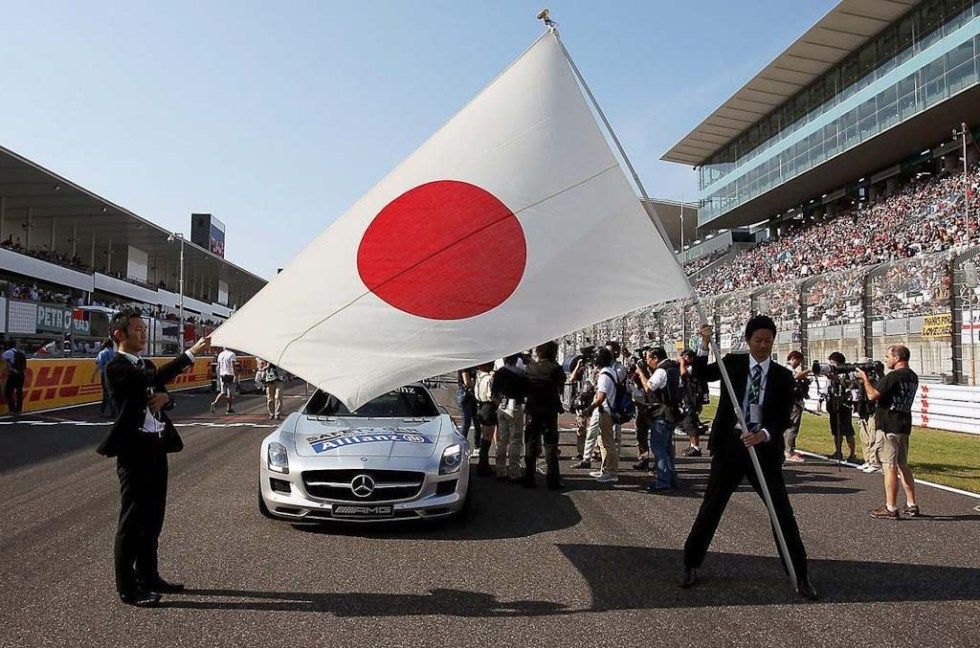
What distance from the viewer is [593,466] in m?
9.81

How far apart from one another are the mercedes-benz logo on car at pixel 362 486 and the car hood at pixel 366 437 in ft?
0.80

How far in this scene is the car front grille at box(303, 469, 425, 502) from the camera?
580 centimetres

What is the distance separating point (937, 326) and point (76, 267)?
4351 centimetres

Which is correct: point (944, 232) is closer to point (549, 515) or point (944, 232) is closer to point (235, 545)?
point (549, 515)

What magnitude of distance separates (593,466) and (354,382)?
20.3ft

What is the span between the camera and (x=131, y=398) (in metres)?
4.29

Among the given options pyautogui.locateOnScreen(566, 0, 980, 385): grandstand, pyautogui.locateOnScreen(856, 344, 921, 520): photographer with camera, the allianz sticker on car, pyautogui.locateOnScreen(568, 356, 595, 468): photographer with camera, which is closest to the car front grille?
the allianz sticker on car

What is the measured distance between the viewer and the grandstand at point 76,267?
2789 cm

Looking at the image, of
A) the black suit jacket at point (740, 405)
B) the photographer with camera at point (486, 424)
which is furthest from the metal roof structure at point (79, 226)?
the black suit jacket at point (740, 405)

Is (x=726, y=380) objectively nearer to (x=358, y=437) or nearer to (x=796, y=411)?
(x=358, y=437)

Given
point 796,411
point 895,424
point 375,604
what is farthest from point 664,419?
point 375,604

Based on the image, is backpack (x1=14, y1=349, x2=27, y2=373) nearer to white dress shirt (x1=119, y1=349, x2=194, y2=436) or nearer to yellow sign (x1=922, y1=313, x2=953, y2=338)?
white dress shirt (x1=119, y1=349, x2=194, y2=436)

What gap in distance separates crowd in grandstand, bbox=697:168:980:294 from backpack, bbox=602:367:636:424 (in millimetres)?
21129

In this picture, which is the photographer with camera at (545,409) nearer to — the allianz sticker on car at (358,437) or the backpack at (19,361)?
the allianz sticker on car at (358,437)
